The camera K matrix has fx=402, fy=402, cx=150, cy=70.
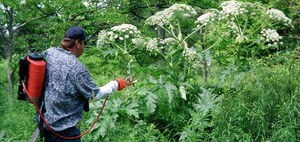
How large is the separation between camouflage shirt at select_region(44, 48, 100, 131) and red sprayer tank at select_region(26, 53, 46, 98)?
8cm

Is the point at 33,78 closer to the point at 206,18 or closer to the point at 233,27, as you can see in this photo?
the point at 206,18

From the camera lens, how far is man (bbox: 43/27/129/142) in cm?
400

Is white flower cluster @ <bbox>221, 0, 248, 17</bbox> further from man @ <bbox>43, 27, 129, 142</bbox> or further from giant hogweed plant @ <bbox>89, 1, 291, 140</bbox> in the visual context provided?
man @ <bbox>43, 27, 129, 142</bbox>

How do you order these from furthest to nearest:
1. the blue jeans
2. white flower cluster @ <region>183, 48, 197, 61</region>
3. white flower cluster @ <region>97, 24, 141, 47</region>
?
white flower cluster @ <region>97, 24, 141, 47</region> < white flower cluster @ <region>183, 48, 197, 61</region> < the blue jeans

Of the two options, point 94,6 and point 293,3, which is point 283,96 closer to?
point 94,6

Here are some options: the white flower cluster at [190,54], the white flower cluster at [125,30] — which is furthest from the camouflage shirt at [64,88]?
the white flower cluster at [125,30]

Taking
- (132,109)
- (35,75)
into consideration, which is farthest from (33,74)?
(132,109)

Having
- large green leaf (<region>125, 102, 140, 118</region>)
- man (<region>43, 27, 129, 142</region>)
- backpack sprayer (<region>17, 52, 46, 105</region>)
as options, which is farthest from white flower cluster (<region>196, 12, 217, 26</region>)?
backpack sprayer (<region>17, 52, 46, 105</region>)

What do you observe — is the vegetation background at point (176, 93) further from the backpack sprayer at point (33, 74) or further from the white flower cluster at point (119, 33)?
the backpack sprayer at point (33, 74)

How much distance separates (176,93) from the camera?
252 inches

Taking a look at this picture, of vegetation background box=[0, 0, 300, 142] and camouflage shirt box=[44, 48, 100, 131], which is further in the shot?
vegetation background box=[0, 0, 300, 142]

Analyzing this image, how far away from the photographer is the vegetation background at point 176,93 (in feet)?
15.7

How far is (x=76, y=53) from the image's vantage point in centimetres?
418

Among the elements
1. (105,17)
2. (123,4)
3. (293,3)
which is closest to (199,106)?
(105,17)
